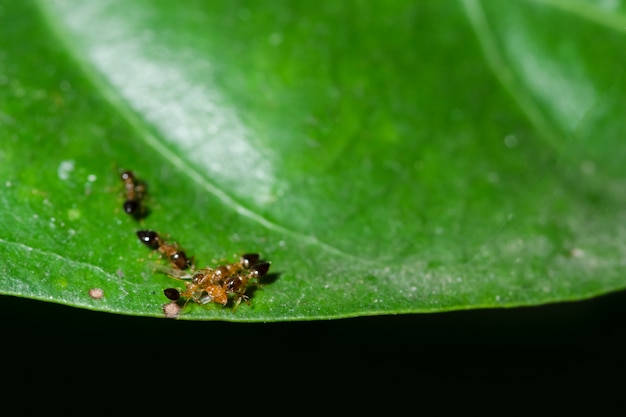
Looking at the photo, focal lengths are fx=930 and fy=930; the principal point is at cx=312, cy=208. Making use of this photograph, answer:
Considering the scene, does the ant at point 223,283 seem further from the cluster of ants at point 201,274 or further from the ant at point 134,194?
the ant at point 134,194

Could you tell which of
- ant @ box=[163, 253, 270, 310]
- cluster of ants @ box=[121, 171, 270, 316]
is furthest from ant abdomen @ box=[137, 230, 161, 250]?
ant @ box=[163, 253, 270, 310]

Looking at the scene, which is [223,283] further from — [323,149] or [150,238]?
[323,149]

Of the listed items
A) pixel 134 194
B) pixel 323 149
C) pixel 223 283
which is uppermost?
pixel 323 149

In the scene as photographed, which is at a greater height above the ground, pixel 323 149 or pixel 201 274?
pixel 323 149

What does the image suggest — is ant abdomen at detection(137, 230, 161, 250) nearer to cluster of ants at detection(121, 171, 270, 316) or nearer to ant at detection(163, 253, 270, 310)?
cluster of ants at detection(121, 171, 270, 316)

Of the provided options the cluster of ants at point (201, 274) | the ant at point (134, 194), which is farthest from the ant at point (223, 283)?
the ant at point (134, 194)

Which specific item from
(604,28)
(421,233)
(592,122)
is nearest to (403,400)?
(421,233)

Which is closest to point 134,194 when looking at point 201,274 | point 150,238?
point 150,238
